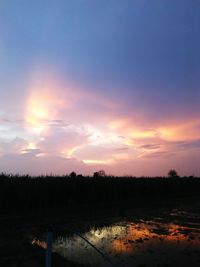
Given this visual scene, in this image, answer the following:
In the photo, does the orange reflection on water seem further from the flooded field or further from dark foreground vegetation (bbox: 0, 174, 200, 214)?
dark foreground vegetation (bbox: 0, 174, 200, 214)

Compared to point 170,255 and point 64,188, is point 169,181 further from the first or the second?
point 170,255

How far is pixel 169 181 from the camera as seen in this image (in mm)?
37125

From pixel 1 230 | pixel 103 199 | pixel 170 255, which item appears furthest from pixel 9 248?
pixel 103 199

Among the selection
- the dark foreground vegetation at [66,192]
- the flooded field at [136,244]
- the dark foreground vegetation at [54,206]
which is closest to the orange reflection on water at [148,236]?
the flooded field at [136,244]

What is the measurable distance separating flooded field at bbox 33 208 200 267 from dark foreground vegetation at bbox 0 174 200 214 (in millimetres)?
6884

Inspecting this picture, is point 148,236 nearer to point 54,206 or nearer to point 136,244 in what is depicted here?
point 136,244

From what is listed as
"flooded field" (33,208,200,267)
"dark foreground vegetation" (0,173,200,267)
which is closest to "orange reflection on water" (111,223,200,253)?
"flooded field" (33,208,200,267)

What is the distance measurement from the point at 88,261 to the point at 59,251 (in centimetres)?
141

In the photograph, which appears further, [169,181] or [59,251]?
[169,181]

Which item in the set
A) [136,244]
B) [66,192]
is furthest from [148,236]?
[66,192]

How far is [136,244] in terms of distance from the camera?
1066 centimetres

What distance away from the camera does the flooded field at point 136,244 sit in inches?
342

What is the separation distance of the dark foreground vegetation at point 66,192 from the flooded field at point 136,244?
6884 millimetres

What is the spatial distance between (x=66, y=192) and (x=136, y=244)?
42.9 feet
